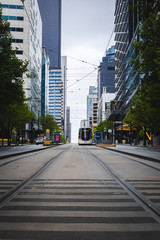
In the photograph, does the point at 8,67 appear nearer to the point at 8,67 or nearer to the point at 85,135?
the point at 8,67

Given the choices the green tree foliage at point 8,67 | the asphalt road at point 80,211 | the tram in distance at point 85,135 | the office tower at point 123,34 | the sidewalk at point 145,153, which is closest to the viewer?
the asphalt road at point 80,211

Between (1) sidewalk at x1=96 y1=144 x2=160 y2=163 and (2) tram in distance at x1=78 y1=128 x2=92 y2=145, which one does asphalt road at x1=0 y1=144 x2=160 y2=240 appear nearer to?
(1) sidewalk at x1=96 y1=144 x2=160 y2=163

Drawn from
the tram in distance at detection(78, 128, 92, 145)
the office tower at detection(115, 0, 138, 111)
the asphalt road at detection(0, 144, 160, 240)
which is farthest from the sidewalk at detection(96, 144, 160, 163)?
the office tower at detection(115, 0, 138, 111)

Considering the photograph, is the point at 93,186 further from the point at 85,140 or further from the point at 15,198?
the point at 85,140

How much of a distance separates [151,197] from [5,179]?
4.52m

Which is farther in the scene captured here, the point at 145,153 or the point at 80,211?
the point at 145,153

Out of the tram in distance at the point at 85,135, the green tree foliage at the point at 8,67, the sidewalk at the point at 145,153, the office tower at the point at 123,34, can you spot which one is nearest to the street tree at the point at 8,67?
the green tree foliage at the point at 8,67

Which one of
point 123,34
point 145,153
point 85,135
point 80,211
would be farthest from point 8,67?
point 123,34

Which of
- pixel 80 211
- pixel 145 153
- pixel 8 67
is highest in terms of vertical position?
pixel 8 67

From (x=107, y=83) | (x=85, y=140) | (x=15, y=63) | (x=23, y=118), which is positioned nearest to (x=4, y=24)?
(x=15, y=63)

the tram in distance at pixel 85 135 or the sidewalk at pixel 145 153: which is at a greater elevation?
the tram in distance at pixel 85 135

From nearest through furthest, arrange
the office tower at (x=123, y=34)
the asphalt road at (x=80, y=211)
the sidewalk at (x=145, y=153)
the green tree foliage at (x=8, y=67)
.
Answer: the asphalt road at (x=80, y=211) → the sidewalk at (x=145, y=153) → the green tree foliage at (x=8, y=67) → the office tower at (x=123, y=34)

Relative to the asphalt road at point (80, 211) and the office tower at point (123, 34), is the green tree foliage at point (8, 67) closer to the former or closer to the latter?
the asphalt road at point (80, 211)

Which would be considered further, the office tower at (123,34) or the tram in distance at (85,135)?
the office tower at (123,34)
